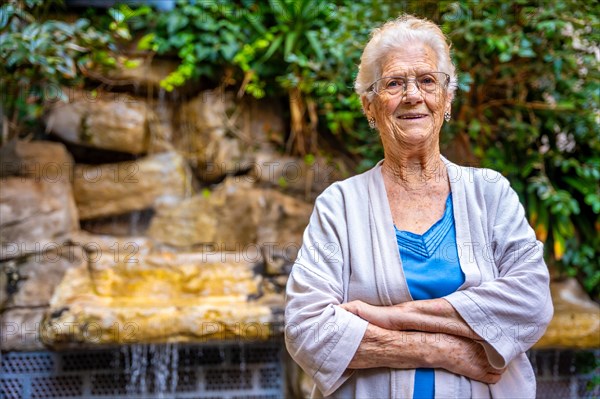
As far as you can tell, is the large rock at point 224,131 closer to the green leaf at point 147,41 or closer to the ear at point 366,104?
the green leaf at point 147,41

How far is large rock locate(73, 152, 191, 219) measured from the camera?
483 centimetres

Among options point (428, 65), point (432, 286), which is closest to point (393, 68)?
point (428, 65)

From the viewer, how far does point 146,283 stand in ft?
13.1

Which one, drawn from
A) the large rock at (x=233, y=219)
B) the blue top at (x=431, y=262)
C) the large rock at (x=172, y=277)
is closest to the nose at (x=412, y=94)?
the blue top at (x=431, y=262)

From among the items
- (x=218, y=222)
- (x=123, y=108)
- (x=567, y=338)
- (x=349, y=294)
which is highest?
(x=123, y=108)

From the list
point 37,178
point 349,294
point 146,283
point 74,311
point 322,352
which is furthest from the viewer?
point 37,178

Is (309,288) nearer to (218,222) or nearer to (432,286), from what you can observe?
(432,286)

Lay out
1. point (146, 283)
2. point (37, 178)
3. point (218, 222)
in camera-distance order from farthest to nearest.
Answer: point (218, 222) < point (37, 178) < point (146, 283)

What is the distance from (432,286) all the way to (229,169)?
3584 millimetres

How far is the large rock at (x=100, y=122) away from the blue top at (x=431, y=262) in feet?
12.0

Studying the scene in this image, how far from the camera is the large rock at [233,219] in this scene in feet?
15.1

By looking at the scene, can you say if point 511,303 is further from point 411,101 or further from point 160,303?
point 160,303

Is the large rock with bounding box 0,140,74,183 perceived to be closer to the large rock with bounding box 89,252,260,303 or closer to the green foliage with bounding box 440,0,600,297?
the large rock with bounding box 89,252,260,303

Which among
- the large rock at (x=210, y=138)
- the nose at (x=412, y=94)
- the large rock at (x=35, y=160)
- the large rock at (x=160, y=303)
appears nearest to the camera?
the nose at (x=412, y=94)
